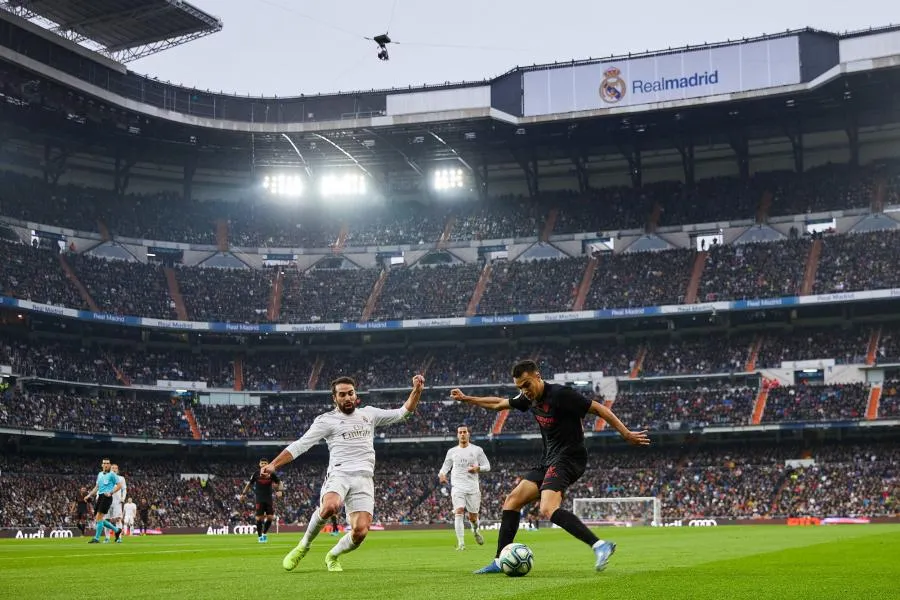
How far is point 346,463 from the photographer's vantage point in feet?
49.8

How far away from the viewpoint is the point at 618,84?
71.7 metres

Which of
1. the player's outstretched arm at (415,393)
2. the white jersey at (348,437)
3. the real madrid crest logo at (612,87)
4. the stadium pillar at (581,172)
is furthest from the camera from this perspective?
the stadium pillar at (581,172)

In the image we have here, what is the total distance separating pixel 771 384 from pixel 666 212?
53.1 feet

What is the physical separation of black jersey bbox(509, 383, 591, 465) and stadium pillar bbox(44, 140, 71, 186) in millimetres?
70228

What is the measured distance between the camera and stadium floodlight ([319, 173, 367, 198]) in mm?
83625

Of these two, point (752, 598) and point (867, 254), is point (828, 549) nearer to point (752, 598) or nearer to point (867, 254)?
point (752, 598)

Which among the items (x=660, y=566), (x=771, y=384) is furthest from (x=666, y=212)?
(x=660, y=566)

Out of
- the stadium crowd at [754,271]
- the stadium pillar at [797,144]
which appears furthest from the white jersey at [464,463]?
the stadium pillar at [797,144]

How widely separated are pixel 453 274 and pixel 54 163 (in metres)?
30.4

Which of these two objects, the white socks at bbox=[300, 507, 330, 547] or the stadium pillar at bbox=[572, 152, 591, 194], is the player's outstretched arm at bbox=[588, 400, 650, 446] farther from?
the stadium pillar at bbox=[572, 152, 591, 194]

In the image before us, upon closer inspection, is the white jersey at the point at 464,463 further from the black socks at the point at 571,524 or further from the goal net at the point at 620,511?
the goal net at the point at 620,511

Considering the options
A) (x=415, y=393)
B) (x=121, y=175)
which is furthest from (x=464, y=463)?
(x=121, y=175)

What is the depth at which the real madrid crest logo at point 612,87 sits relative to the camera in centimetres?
7156

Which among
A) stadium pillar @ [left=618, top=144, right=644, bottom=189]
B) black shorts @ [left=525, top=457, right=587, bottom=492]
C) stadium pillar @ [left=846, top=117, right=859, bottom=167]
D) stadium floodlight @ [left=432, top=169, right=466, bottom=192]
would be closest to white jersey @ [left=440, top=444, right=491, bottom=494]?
black shorts @ [left=525, top=457, right=587, bottom=492]
